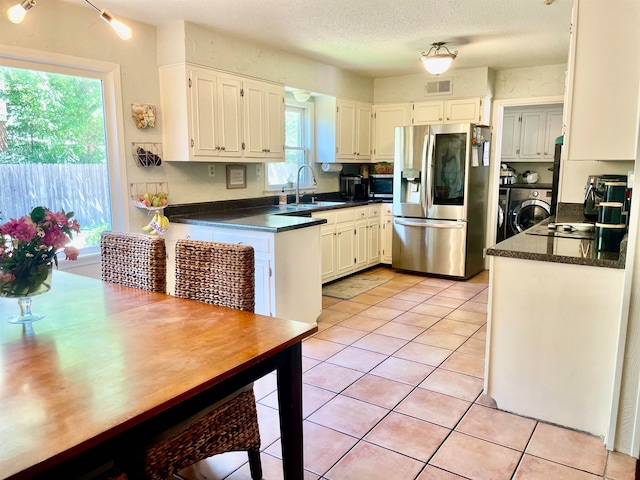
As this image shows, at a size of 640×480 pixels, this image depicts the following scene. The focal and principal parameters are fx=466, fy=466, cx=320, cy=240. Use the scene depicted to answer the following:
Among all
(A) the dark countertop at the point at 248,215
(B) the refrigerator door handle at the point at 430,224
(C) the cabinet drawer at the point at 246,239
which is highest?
(A) the dark countertop at the point at 248,215

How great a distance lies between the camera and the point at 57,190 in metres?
3.11

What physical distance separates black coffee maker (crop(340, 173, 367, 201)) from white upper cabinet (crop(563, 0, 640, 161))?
369cm

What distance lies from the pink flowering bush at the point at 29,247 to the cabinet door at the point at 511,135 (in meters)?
6.83

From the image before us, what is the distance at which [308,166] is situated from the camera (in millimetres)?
4969

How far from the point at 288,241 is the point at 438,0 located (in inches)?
73.6

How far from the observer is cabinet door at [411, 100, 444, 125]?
17.8 feet

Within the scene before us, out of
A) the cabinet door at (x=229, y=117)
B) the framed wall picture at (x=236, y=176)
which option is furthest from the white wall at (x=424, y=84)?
the cabinet door at (x=229, y=117)

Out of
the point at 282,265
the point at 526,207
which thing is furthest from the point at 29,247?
the point at 526,207

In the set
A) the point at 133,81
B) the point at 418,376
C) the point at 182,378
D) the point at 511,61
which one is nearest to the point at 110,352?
the point at 182,378

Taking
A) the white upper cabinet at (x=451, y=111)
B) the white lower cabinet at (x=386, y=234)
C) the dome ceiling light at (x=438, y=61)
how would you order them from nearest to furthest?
the dome ceiling light at (x=438, y=61)
the white upper cabinet at (x=451, y=111)
the white lower cabinet at (x=386, y=234)

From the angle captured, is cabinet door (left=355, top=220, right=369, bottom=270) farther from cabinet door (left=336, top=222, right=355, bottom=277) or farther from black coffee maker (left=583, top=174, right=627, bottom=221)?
black coffee maker (left=583, top=174, right=627, bottom=221)

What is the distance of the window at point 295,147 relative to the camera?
5062 mm

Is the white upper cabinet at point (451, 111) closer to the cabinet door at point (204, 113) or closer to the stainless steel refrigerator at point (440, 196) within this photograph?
the stainless steel refrigerator at point (440, 196)

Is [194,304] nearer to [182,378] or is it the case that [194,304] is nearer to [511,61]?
[182,378]
